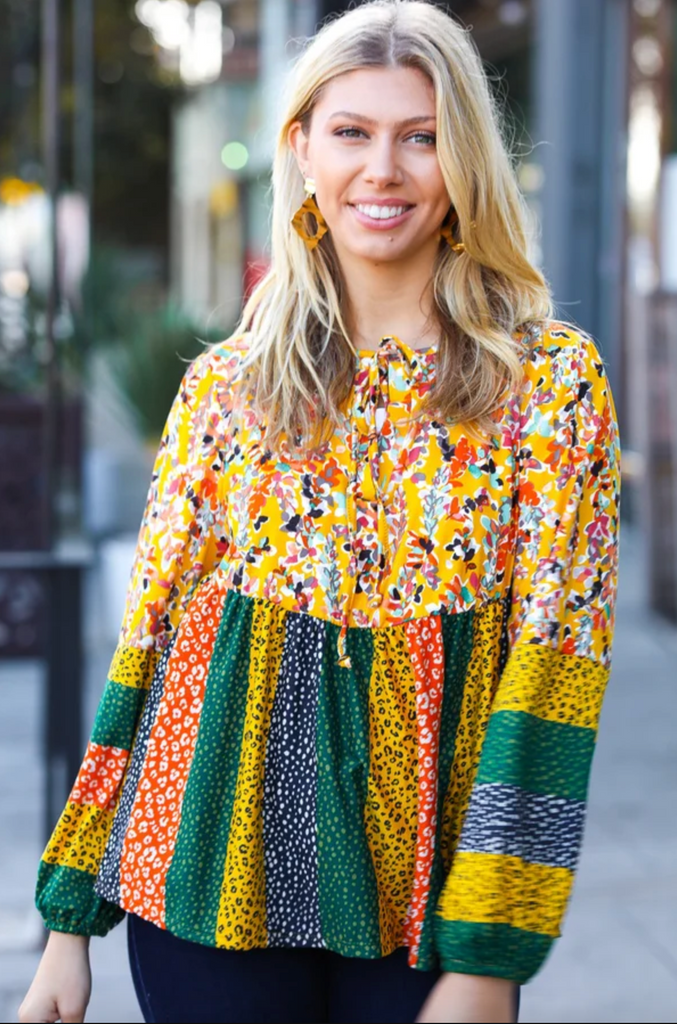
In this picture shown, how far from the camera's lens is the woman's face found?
186 cm

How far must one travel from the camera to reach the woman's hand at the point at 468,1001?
164 centimetres

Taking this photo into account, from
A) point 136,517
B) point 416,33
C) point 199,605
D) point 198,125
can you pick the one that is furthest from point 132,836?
point 198,125

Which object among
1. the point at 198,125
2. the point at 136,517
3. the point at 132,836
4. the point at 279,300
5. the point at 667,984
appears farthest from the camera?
the point at 198,125

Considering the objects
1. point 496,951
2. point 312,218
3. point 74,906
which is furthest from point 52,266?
point 496,951

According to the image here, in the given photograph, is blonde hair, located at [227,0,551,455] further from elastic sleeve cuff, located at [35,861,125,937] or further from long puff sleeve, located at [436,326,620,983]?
elastic sleeve cuff, located at [35,861,125,937]

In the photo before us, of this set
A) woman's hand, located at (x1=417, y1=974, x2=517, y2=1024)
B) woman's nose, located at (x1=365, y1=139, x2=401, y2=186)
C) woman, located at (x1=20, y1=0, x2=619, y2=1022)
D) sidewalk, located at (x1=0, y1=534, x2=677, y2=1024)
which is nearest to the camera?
woman's hand, located at (x1=417, y1=974, x2=517, y2=1024)

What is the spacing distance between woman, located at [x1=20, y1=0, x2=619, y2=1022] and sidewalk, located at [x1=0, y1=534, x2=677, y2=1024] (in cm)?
187

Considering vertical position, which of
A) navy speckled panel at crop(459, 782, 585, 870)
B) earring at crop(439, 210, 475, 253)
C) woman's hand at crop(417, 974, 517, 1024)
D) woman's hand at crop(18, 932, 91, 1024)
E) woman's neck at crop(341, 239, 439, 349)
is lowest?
woman's hand at crop(18, 932, 91, 1024)

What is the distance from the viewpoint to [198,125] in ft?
52.1

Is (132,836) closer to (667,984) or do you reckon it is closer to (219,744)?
(219,744)

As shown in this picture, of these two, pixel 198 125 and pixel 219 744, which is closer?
pixel 219 744

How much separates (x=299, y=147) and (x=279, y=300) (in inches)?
8.1

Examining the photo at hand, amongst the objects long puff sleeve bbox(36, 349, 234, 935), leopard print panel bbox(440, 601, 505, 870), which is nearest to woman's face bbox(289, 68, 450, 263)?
long puff sleeve bbox(36, 349, 234, 935)

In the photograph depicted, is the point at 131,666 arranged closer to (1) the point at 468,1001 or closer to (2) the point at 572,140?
(1) the point at 468,1001
